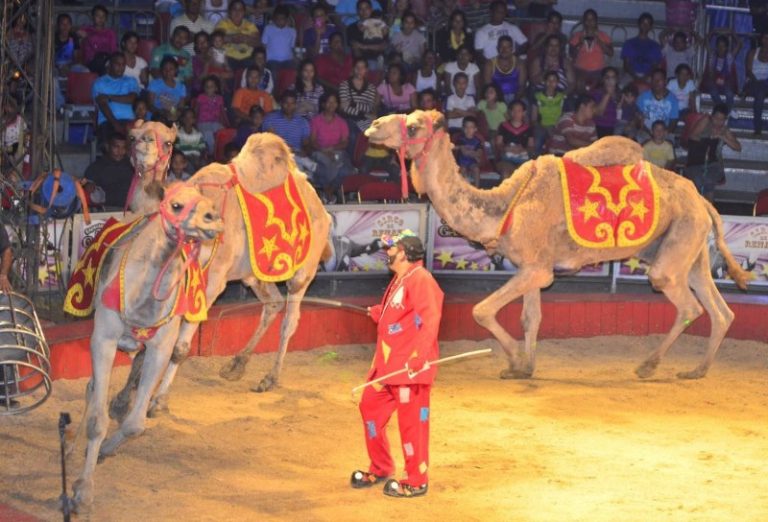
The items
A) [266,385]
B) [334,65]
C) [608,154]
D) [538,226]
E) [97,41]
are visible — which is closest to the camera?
[266,385]

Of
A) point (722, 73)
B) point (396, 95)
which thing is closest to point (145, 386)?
point (396, 95)

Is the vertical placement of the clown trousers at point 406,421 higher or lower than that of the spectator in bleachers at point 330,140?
lower

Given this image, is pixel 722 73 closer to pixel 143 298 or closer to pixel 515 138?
pixel 515 138

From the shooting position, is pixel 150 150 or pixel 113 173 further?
pixel 113 173

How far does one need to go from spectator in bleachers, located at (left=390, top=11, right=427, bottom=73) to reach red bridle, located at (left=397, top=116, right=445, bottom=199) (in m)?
6.19

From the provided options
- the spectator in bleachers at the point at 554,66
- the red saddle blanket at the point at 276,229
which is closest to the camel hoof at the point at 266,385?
the red saddle blanket at the point at 276,229

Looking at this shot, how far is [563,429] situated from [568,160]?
9.41 ft

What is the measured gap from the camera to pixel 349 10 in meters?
18.3

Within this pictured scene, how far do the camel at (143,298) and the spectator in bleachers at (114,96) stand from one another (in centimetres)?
726

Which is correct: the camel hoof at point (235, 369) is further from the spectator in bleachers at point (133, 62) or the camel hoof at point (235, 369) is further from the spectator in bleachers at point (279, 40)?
the spectator in bleachers at point (279, 40)

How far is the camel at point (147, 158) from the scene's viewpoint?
33.4ft

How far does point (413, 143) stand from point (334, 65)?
229 inches

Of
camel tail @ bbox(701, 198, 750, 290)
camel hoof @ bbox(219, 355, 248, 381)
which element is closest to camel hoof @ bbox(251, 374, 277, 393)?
camel hoof @ bbox(219, 355, 248, 381)

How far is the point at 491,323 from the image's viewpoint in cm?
1216
